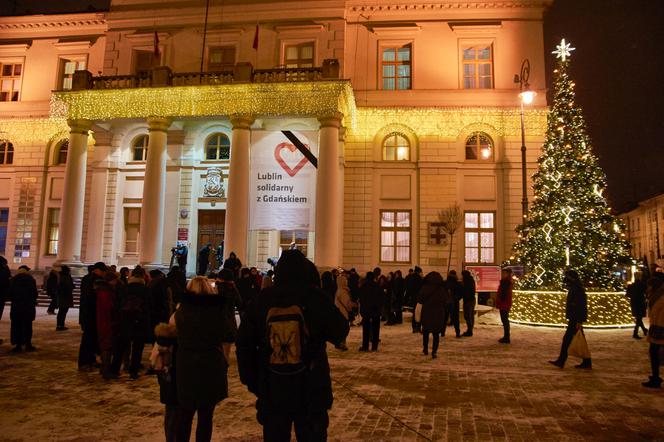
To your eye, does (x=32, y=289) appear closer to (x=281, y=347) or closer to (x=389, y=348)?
(x=389, y=348)

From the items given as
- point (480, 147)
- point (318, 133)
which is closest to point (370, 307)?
point (318, 133)

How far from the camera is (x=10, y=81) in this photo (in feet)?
93.4

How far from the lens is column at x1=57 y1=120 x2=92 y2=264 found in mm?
22102

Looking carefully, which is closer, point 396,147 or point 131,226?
point 396,147

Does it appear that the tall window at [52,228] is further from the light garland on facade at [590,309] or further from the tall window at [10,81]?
the light garland on facade at [590,309]

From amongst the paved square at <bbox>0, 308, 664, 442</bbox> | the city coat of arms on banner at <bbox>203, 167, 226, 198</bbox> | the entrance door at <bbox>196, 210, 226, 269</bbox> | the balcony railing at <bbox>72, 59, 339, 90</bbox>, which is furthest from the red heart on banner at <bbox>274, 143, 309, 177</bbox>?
the paved square at <bbox>0, 308, 664, 442</bbox>

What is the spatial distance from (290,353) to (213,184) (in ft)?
72.5

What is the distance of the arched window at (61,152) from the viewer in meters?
27.1

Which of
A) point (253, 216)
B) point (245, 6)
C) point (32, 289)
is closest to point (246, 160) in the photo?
point (253, 216)

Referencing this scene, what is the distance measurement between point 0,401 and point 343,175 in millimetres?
19231

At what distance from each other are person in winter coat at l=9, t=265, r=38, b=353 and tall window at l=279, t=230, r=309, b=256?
47.8 feet

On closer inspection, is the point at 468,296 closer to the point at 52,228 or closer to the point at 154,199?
the point at 154,199

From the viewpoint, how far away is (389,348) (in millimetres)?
11078

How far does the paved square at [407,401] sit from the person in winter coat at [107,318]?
31 centimetres
